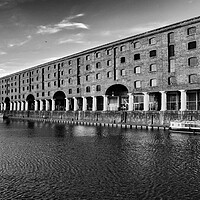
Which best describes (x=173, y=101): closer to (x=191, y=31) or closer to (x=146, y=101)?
(x=146, y=101)

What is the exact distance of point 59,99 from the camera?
2584 inches

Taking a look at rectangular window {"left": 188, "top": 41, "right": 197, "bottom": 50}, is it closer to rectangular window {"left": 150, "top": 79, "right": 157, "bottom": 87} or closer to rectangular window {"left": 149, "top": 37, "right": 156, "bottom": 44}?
rectangular window {"left": 149, "top": 37, "right": 156, "bottom": 44}

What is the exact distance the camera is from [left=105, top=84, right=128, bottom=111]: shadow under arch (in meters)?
49.5

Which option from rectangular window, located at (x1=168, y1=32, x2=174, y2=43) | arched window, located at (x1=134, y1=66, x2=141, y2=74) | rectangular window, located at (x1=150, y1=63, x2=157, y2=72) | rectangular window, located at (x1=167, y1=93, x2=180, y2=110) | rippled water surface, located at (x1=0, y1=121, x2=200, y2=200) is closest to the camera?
rippled water surface, located at (x1=0, y1=121, x2=200, y2=200)

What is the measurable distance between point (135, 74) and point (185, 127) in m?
17.5

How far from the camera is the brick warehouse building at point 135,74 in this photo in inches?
1497

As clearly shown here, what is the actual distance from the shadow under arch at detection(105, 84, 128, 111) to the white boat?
19.5 meters

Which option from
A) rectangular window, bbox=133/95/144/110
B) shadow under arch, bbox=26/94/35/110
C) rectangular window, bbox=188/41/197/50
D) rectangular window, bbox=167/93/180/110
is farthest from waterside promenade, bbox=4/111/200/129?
shadow under arch, bbox=26/94/35/110

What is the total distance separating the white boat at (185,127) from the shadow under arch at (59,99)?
127 feet

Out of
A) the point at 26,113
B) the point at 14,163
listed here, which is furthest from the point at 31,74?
the point at 14,163

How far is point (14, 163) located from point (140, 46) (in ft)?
117

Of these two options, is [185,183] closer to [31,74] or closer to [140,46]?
[140,46]

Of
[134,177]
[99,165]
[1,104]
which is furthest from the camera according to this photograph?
[1,104]

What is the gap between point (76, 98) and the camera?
190ft
